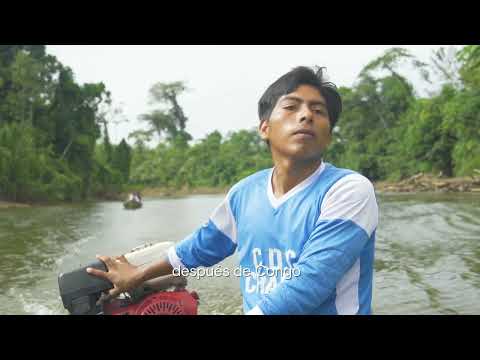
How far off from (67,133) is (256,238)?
873 inches

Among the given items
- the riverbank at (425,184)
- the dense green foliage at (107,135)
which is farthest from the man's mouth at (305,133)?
the riverbank at (425,184)

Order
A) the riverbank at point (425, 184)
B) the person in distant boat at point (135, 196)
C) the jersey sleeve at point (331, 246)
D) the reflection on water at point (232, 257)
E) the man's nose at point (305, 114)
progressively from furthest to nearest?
the riverbank at point (425, 184) → the person in distant boat at point (135, 196) → the reflection on water at point (232, 257) → the man's nose at point (305, 114) → the jersey sleeve at point (331, 246)

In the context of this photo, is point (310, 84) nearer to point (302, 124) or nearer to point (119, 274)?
point (302, 124)

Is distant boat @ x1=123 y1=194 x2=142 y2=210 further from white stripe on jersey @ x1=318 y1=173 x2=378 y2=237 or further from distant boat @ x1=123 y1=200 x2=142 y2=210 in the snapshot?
white stripe on jersey @ x1=318 y1=173 x2=378 y2=237

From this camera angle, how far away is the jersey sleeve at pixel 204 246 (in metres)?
1.39

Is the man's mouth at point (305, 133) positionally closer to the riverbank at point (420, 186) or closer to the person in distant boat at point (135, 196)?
the riverbank at point (420, 186)

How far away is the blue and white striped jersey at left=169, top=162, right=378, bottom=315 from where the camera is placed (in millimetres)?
1067

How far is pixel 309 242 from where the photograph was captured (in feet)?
3.61

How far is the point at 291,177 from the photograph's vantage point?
122cm

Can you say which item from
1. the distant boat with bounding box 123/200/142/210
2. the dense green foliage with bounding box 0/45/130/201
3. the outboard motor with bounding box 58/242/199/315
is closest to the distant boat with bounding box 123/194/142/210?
the distant boat with bounding box 123/200/142/210

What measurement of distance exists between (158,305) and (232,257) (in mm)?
3165

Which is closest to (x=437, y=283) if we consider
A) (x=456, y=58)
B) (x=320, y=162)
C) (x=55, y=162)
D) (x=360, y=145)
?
(x=320, y=162)

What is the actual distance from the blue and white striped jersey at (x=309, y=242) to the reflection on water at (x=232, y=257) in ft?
8.46
